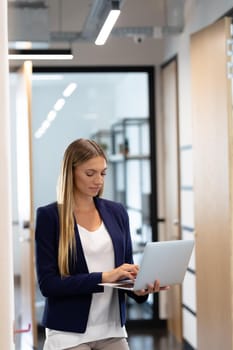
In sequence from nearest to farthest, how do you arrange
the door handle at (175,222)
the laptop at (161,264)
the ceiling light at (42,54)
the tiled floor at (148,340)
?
the laptop at (161,264)
the ceiling light at (42,54)
the tiled floor at (148,340)
the door handle at (175,222)

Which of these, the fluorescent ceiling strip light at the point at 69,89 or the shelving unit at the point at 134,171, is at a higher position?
the fluorescent ceiling strip light at the point at 69,89

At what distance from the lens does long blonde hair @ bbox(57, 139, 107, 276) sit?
→ 2.02 metres

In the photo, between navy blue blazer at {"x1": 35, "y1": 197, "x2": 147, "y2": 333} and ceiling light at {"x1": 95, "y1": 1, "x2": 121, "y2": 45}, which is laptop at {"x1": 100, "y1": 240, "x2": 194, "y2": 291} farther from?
ceiling light at {"x1": 95, "y1": 1, "x2": 121, "y2": 45}

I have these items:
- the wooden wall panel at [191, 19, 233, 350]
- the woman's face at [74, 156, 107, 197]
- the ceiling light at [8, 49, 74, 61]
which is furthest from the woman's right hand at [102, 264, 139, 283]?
the ceiling light at [8, 49, 74, 61]

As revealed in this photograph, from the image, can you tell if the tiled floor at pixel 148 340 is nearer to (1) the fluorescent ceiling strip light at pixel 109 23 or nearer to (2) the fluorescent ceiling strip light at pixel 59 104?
(2) the fluorescent ceiling strip light at pixel 59 104

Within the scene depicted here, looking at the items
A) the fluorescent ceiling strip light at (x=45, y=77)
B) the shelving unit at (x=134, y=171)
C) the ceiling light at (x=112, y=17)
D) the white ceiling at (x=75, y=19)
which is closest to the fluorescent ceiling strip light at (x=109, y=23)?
the ceiling light at (x=112, y=17)

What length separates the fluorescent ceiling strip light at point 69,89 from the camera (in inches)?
215

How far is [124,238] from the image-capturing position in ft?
7.04

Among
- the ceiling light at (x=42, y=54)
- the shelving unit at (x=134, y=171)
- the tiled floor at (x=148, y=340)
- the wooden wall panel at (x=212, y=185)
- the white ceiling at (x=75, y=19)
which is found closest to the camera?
the wooden wall panel at (x=212, y=185)

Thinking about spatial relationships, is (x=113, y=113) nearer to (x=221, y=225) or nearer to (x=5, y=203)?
(x=221, y=225)

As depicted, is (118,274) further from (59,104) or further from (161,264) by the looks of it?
(59,104)

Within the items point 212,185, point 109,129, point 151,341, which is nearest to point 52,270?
point 212,185

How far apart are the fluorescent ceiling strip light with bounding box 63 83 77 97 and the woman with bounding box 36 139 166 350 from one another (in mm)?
3439

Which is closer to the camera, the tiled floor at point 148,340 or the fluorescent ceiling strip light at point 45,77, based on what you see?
the tiled floor at point 148,340
